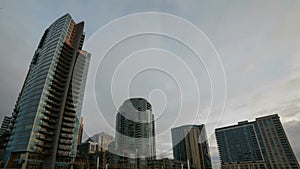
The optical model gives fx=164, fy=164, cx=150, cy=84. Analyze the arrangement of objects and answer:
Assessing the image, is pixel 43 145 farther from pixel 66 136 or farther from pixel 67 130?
pixel 67 130

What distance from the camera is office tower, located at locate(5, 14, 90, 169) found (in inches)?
1469

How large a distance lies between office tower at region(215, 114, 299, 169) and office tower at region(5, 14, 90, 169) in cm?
8776

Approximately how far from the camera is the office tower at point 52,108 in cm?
3731

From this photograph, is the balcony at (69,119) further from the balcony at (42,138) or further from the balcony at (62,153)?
the balcony at (62,153)

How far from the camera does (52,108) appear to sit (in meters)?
44.3

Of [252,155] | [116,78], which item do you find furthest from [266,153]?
[116,78]

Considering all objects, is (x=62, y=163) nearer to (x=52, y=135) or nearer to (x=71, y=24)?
(x=52, y=135)

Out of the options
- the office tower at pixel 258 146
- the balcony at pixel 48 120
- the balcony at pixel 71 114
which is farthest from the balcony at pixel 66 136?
the office tower at pixel 258 146

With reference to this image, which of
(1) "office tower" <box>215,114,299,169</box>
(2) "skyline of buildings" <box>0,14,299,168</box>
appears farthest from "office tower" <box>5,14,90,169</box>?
(1) "office tower" <box>215,114,299,169</box>

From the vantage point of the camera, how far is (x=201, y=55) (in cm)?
660

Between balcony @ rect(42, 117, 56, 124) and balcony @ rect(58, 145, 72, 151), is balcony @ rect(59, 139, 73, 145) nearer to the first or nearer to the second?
balcony @ rect(58, 145, 72, 151)

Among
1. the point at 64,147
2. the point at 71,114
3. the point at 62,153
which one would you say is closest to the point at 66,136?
the point at 64,147

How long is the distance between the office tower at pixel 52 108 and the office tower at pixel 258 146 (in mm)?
87761

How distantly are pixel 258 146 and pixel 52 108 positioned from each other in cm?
11391
